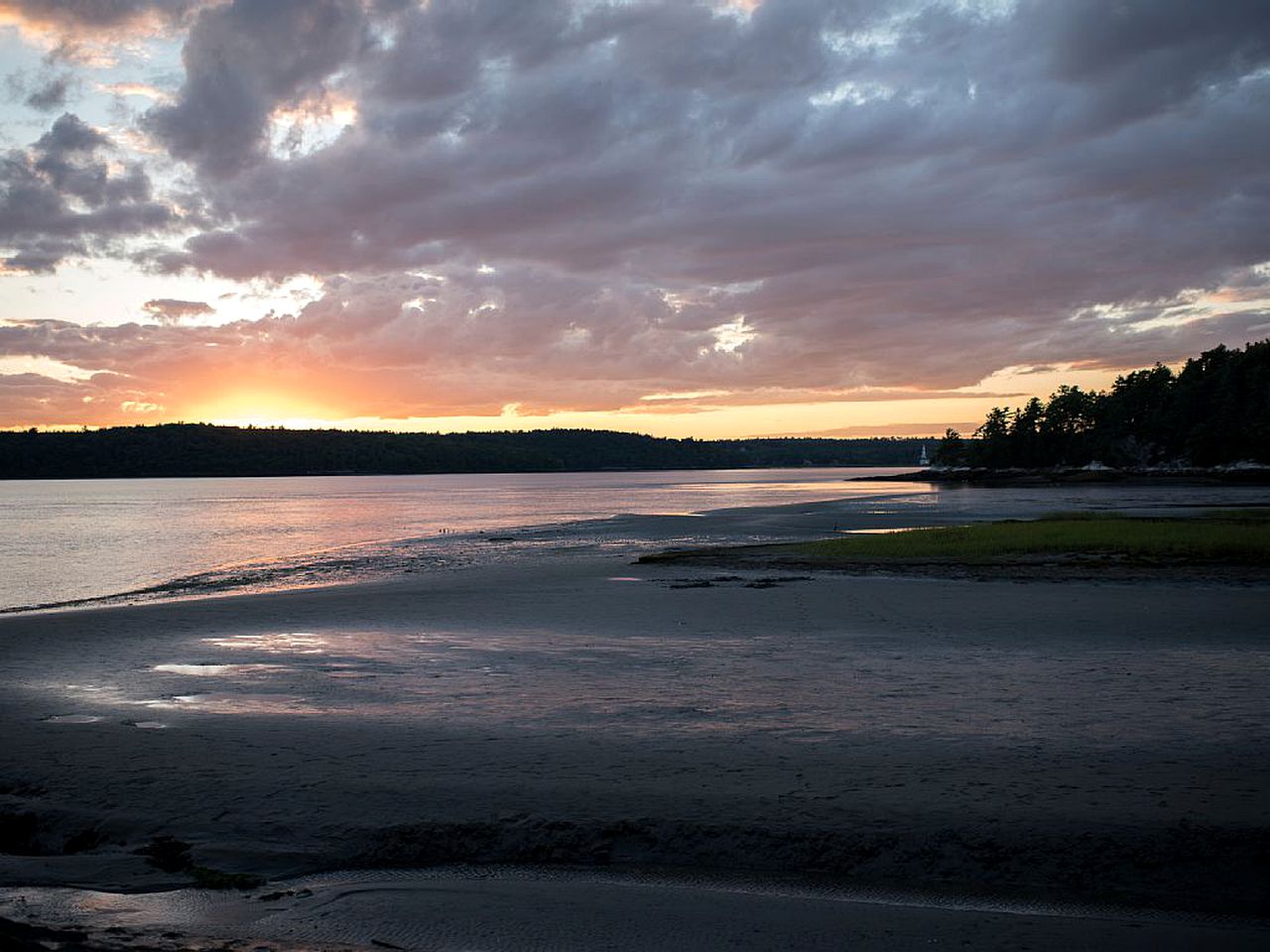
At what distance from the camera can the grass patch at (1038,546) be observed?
32438mm

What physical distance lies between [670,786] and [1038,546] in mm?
30428

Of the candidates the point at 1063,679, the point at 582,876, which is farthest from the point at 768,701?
the point at 582,876

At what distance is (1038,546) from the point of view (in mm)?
35781

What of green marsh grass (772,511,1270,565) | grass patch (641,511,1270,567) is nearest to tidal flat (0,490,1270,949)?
grass patch (641,511,1270,567)

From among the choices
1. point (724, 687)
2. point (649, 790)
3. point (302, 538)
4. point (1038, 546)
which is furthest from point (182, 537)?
point (649, 790)

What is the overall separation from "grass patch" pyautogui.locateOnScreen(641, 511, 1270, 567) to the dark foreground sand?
1426cm

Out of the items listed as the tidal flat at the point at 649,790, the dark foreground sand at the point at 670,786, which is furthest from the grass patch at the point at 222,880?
the dark foreground sand at the point at 670,786

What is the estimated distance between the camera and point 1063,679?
14.4m

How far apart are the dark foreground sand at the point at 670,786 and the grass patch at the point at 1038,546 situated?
14264 millimetres

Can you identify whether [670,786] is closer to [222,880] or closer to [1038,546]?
[222,880]

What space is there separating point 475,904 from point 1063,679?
10.8 m

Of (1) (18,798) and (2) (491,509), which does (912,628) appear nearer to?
(1) (18,798)

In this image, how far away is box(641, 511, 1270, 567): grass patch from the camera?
32438mm

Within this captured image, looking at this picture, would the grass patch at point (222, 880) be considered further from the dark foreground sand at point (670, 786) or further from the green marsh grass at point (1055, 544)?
the green marsh grass at point (1055, 544)
